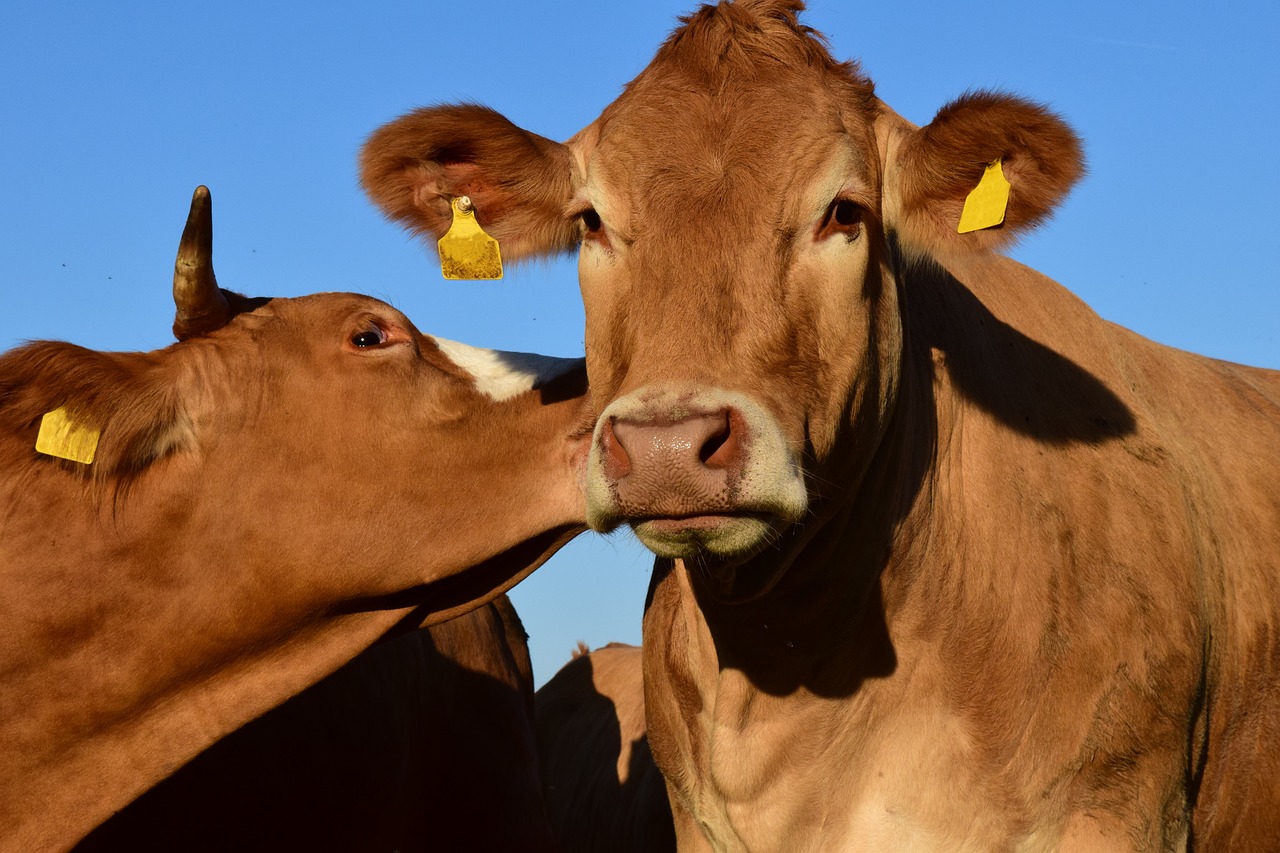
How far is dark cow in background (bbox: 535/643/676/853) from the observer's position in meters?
8.45

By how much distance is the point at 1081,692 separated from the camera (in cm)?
421

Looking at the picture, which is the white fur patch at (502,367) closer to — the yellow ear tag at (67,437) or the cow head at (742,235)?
the cow head at (742,235)

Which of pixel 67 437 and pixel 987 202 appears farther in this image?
pixel 67 437

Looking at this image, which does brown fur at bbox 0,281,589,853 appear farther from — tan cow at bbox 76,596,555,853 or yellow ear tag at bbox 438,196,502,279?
tan cow at bbox 76,596,555,853

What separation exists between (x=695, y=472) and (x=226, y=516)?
1.87m

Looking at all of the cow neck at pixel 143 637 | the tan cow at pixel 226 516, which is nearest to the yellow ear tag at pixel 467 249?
the tan cow at pixel 226 516

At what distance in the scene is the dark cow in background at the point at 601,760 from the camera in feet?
27.7

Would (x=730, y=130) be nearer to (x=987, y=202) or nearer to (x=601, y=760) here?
(x=987, y=202)

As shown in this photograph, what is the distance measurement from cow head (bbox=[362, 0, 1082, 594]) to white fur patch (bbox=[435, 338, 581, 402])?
1.69ft

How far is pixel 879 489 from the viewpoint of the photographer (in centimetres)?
440

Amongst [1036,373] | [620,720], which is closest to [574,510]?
[1036,373]

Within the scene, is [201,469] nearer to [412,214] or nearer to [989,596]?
[412,214]

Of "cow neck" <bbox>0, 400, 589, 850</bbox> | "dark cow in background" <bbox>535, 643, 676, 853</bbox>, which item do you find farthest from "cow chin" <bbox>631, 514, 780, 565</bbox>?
"dark cow in background" <bbox>535, 643, 676, 853</bbox>

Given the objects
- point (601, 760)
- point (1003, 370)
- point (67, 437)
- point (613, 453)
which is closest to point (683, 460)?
point (613, 453)
